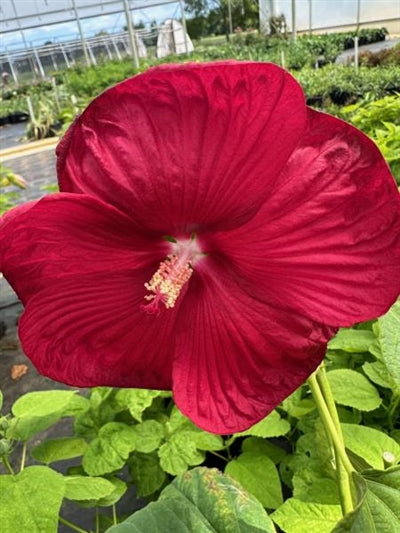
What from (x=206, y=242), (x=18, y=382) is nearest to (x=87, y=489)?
(x=206, y=242)

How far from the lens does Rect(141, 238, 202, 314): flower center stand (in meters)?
0.37

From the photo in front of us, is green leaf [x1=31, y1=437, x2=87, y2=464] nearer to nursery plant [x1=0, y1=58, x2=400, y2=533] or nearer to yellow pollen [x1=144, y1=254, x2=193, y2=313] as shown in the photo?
nursery plant [x1=0, y1=58, x2=400, y2=533]

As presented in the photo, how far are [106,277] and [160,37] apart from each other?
1484 cm

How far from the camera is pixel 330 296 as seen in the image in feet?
1.12

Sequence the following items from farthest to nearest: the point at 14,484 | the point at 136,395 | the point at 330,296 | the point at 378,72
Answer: the point at 378,72 → the point at 136,395 → the point at 14,484 → the point at 330,296

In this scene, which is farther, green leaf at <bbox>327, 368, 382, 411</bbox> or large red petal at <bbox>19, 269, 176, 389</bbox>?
green leaf at <bbox>327, 368, 382, 411</bbox>

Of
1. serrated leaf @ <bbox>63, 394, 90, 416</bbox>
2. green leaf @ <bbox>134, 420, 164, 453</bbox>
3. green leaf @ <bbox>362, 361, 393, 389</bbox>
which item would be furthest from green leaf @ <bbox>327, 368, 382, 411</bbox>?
serrated leaf @ <bbox>63, 394, 90, 416</bbox>

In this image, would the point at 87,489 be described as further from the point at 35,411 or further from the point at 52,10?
the point at 52,10

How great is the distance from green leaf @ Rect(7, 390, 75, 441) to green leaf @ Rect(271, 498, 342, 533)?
352mm

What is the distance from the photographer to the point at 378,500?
0.42m

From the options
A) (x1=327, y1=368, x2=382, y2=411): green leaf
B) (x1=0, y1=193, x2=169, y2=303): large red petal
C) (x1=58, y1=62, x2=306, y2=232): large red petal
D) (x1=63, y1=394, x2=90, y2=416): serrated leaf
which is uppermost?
(x1=58, y1=62, x2=306, y2=232): large red petal

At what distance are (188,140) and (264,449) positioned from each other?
824mm

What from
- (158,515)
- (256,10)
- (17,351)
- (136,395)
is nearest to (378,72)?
(17,351)

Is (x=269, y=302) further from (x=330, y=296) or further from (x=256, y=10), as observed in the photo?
(x=256, y=10)
